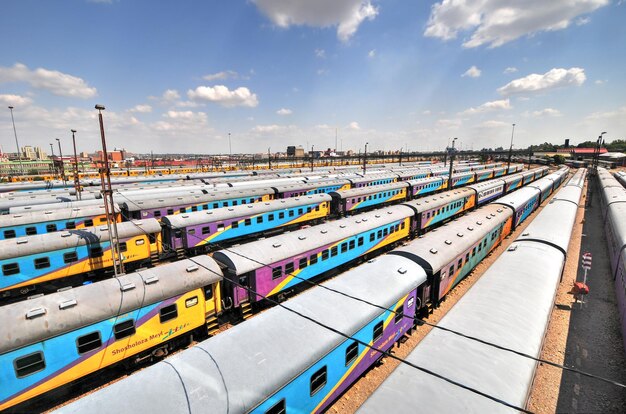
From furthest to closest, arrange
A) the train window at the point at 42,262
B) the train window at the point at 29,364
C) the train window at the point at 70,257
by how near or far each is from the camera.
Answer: the train window at the point at 70,257 → the train window at the point at 42,262 → the train window at the point at 29,364

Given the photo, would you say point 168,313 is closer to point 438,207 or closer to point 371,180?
point 438,207

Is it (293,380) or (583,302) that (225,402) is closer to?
(293,380)

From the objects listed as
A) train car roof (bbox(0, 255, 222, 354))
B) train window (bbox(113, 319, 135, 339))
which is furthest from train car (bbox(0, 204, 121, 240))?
train window (bbox(113, 319, 135, 339))

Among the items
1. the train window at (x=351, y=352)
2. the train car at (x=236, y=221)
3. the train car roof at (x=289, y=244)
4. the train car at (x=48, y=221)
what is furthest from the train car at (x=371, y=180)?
the train window at (x=351, y=352)

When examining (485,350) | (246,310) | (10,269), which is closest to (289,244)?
(246,310)

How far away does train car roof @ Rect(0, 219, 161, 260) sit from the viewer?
15.3 meters

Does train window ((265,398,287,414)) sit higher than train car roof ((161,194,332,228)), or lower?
lower

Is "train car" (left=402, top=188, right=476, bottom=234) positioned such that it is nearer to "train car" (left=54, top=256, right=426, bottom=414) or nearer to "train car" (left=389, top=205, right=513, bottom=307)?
"train car" (left=389, top=205, right=513, bottom=307)

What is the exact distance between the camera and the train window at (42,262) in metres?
15.8

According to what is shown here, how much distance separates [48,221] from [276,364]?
23.8 metres

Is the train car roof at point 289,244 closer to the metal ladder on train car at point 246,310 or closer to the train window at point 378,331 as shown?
the metal ladder on train car at point 246,310

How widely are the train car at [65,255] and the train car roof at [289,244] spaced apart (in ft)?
25.0

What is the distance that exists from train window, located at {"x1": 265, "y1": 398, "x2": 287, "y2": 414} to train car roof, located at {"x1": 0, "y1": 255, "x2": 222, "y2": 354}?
6.53 m

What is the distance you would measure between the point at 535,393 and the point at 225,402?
11898 mm
